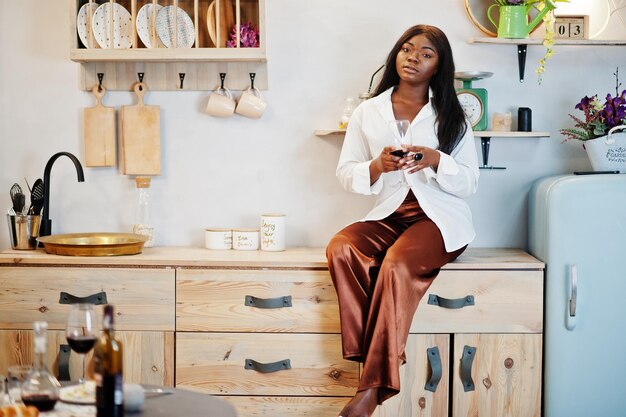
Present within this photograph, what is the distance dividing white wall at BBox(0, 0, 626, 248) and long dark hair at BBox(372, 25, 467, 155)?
302mm

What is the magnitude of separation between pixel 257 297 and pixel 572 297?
115 centimetres

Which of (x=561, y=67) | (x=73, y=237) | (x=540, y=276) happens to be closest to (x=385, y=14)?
(x=561, y=67)

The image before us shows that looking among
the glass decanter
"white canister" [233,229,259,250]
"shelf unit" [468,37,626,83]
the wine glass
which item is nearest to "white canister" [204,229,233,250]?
"white canister" [233,229,259,250]

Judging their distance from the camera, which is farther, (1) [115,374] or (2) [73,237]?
(2) [73,237]

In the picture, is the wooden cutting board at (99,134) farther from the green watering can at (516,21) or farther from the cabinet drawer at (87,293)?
the green watering can at (516,21)

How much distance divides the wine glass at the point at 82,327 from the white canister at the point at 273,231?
1.49 metres

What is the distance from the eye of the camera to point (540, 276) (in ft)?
10.7

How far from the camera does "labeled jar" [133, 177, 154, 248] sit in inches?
144

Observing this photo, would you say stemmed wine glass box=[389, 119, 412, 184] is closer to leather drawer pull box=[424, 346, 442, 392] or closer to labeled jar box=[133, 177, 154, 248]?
leather drawer pull box=[424, 346, 442, 392]

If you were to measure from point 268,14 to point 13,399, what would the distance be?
210 cm

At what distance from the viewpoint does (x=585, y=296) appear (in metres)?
3.27

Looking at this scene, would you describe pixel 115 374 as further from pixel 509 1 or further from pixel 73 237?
pixel 509 1

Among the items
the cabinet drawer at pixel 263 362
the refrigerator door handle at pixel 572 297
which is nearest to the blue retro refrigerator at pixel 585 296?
the refrigerator door handle at pixel 572 297

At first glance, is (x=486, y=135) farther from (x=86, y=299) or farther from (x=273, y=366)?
(x=86, y=299)
